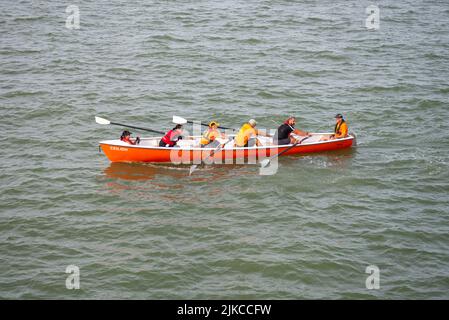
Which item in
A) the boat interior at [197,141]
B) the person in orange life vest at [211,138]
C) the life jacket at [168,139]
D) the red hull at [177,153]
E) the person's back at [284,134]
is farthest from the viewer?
the person's back at [284,134]

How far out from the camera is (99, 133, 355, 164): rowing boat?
2038 cm

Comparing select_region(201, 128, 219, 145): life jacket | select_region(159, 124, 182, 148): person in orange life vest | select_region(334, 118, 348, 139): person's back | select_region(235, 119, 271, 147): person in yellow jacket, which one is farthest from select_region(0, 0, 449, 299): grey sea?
select_region(201, 128, 219, 145): life jacket

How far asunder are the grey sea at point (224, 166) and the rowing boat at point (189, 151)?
13.9 inches

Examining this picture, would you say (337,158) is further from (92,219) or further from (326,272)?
(92,219)

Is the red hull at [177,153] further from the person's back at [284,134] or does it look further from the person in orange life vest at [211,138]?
the person in orange life vest at [211,138]

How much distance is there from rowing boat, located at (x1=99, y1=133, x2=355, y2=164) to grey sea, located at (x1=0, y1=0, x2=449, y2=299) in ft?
1.16

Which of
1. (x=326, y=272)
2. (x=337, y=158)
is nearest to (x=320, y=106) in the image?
(x=337, y=158)

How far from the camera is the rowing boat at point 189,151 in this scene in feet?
66.8

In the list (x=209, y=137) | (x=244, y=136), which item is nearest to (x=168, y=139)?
(x=209, y=137)

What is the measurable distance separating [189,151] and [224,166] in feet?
4.41

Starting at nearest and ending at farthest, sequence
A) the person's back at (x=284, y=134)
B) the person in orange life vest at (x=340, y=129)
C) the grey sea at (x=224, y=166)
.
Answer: the grey sea at (x=224, y=166) → the person's back at (x=284, y=134) → the person in orange life vest at (x=340, y=129)

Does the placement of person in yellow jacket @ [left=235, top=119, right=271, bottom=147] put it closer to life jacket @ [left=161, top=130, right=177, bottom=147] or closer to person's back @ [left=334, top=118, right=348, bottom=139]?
life jacket @ [left=161, top=130, right=177, bottom=147]

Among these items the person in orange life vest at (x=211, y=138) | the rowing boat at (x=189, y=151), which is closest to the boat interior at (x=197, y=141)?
the rowing boat at (x=189, y=151)

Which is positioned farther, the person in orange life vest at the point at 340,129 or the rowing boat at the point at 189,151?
the person in orange life vest at the point at 340,129
